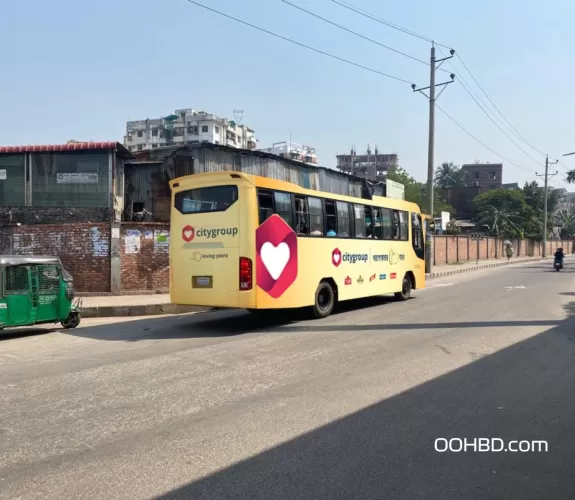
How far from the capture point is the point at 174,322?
461 inches

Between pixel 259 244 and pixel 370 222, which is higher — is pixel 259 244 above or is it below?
below

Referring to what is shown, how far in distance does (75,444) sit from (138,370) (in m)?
2.52

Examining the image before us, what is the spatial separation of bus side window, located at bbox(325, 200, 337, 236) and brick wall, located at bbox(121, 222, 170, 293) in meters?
6.77

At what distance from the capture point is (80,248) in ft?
52.6

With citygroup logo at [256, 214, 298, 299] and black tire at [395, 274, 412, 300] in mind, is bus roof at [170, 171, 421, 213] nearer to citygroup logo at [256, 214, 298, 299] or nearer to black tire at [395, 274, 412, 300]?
citygroup logo at [256, 214, 298, 299]

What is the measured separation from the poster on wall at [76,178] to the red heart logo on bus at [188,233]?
9.24 m

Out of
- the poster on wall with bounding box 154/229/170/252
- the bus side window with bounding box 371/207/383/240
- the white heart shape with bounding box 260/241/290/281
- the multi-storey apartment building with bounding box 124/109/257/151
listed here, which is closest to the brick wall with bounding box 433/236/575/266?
the bus side window with bounding box 371/207/383/240

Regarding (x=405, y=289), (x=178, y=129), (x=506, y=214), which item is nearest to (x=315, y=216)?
(x=405, y=289)

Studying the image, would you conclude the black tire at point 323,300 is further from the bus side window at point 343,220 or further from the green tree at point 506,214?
the green tree at point 506,214

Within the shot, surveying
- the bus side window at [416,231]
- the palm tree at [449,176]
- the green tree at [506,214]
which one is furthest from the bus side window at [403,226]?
the palm tree at [449,176]

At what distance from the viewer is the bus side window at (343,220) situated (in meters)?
12.4

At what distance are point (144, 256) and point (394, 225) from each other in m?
7.92

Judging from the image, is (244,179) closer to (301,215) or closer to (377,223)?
(301,215)

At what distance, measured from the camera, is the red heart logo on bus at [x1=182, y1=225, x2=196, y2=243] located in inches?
416
